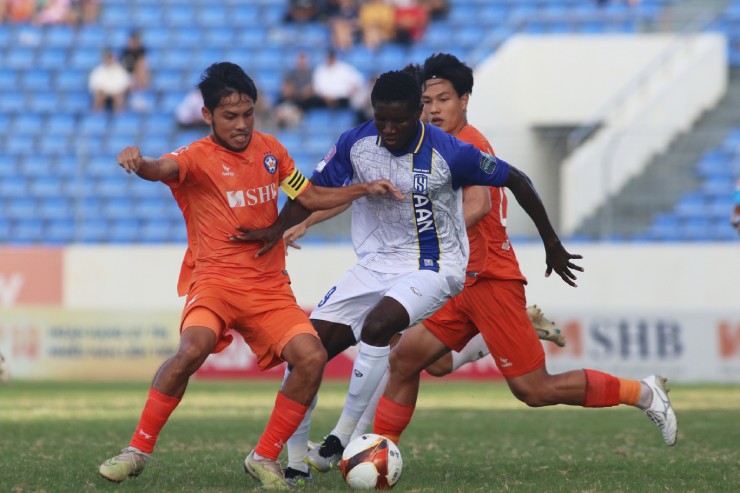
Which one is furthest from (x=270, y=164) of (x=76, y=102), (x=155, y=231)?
(x=76, y=102)

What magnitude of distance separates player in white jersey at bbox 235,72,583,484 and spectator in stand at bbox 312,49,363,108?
15.7m

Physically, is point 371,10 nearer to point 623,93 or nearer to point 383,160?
point 623,93

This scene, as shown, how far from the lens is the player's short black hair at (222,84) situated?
25.6ft

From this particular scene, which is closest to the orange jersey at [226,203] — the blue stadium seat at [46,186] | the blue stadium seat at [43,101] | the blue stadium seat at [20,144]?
the blue stadium seat at [46,186]

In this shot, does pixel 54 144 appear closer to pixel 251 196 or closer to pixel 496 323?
pixel 496 323

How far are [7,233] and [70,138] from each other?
8.88 feet

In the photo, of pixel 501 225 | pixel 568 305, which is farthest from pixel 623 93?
pixel 501 225

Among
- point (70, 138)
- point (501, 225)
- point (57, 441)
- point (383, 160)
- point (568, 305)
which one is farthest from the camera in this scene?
point (70, 138)

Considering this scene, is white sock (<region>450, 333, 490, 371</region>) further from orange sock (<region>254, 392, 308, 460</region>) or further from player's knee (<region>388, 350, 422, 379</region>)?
orange sock (<region>254, 392, 308, 460</region>)

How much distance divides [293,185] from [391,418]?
5.54ft

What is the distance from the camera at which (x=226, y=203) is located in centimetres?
790

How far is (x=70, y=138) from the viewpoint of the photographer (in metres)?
24.9

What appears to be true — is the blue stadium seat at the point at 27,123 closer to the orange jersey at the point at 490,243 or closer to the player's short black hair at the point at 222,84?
the orange jersey at the point at 490,243

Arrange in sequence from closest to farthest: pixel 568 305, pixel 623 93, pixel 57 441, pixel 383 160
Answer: pixel 383 160
pixel 57 441
pixel 568 305
pixel 623 93
